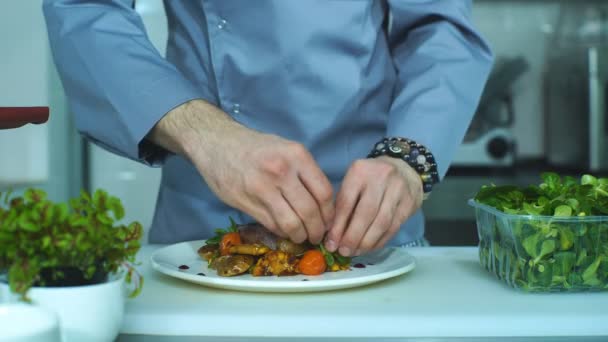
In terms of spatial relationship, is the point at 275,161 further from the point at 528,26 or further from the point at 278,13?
the point at 528,26

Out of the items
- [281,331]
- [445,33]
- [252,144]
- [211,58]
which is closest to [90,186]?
[211,58]

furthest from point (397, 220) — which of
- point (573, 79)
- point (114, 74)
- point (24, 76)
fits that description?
point (573, 79)

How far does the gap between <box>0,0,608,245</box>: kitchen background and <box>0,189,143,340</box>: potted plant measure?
4.83ft

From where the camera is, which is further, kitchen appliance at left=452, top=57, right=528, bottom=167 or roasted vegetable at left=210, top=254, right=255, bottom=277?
kitchen appliance at left=452, top=57, right=528, bottom=167

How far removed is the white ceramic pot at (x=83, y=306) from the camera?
515mm

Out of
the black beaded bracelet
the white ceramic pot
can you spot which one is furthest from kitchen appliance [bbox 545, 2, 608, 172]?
the white ceramic pot

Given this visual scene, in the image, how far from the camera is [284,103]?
3.72 ft

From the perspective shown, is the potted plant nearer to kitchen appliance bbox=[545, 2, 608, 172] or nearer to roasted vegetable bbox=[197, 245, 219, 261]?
roasted vegetable bbox=[197, 245, 219, 261]

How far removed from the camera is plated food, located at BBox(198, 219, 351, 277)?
818 mm

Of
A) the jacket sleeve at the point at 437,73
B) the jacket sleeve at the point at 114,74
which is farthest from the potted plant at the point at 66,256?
the jacket sleeve at the point at 437,73

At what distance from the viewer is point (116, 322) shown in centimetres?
56

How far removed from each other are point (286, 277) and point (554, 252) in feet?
0.91

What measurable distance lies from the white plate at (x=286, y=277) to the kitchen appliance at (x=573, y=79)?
1.66 m

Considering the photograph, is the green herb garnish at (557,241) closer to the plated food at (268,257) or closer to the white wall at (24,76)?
the plated food at (268,257)
